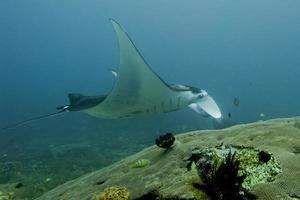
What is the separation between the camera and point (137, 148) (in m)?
18.8

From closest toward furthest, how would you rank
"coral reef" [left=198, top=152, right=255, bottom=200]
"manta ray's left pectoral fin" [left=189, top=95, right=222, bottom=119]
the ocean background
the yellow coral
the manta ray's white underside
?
"coral reef" [left=198, top=152, right=255, bottom=200] → the yellow coral → the manta ray's white underside → "manta ray's left pectoral fin" [left=189, top=95, right=222, bottom=119] → the ocean background

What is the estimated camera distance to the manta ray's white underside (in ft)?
21.6

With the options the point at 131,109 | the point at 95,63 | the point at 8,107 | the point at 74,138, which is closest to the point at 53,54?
the point at 95,63

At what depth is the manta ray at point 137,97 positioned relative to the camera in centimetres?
662

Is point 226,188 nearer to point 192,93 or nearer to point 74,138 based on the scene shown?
point 192,93

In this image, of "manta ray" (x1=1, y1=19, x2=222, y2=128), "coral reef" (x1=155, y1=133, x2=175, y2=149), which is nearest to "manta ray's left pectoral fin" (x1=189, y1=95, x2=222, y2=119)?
"manta ray" (x1=1, y1=19, x2=222, y2=128)

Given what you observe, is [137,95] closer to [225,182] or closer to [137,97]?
[137,97]

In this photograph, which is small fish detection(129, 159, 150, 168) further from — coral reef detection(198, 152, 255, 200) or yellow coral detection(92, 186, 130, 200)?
coral reef detection(198, 152, 255, 200)

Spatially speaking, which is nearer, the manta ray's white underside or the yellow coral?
the yellow coral

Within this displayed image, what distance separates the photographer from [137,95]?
22.8 feet

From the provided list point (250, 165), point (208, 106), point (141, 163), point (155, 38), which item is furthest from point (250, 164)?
point (155, 38)

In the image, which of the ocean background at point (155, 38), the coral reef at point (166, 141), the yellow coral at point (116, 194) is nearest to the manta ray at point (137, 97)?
the coral reef at point (166, 141)

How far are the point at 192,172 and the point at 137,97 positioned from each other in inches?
107

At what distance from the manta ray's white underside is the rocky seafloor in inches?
27.9
